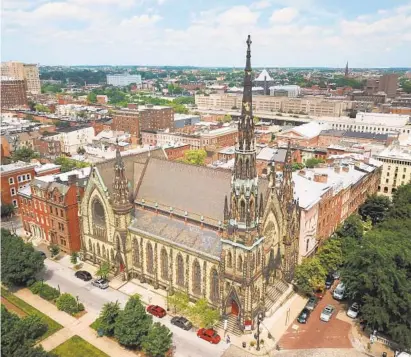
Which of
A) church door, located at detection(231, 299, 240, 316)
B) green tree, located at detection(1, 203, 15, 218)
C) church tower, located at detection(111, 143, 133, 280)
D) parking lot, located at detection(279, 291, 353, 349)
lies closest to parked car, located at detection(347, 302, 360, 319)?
parking lot, located at detection(279, 291, 353, 349)

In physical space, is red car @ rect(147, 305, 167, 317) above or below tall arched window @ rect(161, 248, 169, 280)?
below

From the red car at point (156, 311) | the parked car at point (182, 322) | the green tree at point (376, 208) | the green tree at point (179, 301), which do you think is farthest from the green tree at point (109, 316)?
the green tree at point (376, 208)

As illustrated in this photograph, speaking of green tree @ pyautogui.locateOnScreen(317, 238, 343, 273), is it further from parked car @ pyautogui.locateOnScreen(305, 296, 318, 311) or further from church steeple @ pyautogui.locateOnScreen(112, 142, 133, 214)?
church steeple @ pyautogui.locateOnScreen(112, 142, 133, 214)

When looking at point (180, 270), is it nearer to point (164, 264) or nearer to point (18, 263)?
point (164, 264)

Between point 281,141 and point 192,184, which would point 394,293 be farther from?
point 281,141

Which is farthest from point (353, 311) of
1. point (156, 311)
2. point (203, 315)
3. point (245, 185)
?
point (156, 311)
